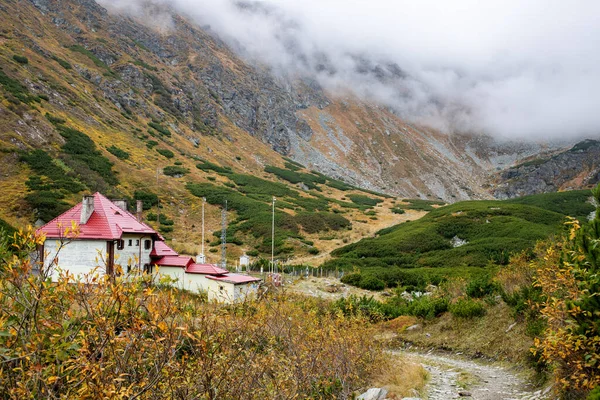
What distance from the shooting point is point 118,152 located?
199ft

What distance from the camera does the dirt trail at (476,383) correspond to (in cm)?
877

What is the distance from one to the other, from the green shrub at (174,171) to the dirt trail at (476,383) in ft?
189

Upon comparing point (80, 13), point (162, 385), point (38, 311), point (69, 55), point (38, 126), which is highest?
point (80, 13)

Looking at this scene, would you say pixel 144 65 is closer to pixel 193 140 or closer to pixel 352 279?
pixel 193 140

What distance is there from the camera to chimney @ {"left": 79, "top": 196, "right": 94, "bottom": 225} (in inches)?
910

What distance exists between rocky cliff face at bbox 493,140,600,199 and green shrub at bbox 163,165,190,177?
112792 millimetres

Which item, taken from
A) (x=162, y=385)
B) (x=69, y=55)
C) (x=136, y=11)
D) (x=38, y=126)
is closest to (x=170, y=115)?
(x=69, y=55)

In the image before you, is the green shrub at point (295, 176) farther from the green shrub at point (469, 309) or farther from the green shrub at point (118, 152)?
the green shrub at point (469, 309)

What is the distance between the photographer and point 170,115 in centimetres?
9425

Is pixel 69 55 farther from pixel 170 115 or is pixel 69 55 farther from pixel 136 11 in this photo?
pixel 136 11

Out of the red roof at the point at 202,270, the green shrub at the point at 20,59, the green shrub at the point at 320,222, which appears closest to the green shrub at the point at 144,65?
the green shrub at the point at 20,59

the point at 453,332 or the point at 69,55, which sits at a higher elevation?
the point at 69,55

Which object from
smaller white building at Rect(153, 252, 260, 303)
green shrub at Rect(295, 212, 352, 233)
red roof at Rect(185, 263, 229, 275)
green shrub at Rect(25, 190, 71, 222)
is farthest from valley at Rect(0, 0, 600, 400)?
smaller white building at Rect(153, 252, 260, 303)

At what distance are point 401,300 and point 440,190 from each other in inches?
4401
